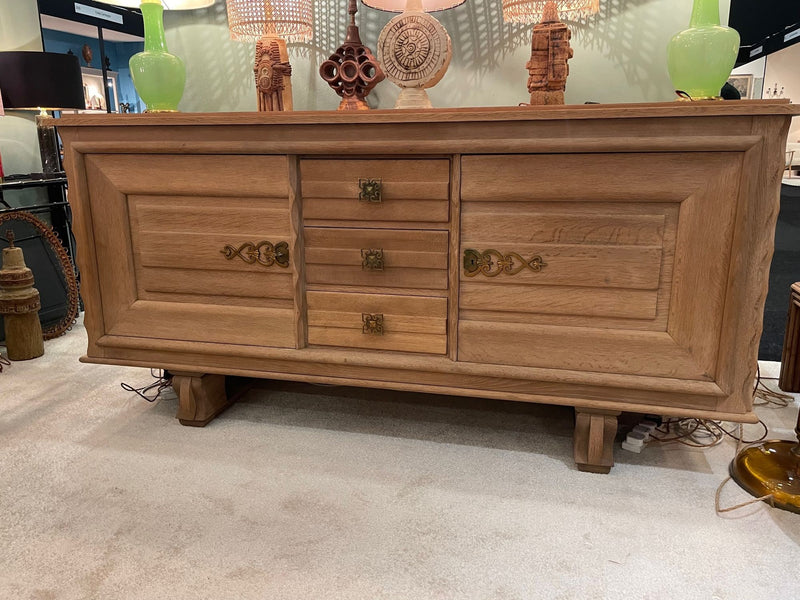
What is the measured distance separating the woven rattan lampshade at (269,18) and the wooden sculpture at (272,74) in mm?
72

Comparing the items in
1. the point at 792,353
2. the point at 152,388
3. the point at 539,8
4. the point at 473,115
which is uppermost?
the point at 539,8

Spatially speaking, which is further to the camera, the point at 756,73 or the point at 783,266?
the point at 783,266

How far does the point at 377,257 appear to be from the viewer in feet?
4.29

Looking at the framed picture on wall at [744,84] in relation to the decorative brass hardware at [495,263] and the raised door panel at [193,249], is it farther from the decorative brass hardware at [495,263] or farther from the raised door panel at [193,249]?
the raised door panel at [193,249]

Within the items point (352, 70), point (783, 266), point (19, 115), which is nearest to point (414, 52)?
point (352, 70)

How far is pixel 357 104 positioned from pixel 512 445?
0.94 meters

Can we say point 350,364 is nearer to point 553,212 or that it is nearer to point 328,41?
point 553,212

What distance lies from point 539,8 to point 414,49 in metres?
0.33

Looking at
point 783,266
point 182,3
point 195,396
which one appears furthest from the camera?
point 783,266

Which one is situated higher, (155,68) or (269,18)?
(269,18)

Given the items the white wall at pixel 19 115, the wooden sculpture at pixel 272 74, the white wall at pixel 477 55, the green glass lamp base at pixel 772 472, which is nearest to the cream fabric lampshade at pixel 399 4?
the white wall at pixel 477 55

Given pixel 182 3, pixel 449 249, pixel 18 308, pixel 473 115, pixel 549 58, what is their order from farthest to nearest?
pixel 18 308
pixel 182 3
pixel 549 58
pixel 449 249
pixel 473 115

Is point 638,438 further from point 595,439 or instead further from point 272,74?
point 272,74

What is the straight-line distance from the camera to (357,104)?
1.49 meters
